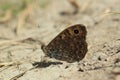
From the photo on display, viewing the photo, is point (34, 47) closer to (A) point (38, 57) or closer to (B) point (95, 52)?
(A) point (38, 57)

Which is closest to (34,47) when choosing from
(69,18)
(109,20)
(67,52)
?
(67,52)

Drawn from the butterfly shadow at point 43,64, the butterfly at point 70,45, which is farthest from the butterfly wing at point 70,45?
the butterfly shadow at point 43,64

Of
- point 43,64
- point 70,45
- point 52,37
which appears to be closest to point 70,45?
point 70,45

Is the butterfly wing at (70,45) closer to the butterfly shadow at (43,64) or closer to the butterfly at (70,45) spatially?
the butterfly at (70,45)

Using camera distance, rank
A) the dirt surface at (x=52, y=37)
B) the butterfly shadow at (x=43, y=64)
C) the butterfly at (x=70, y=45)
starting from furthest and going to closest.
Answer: the butterfly shadow at (x=43, y=64) → the butterfly at (x=70, y=45) → the dirt surface at (x=52, y=37)

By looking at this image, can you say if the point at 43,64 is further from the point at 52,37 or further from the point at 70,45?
the point at 52,37

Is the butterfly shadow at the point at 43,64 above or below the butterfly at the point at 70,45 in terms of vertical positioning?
below

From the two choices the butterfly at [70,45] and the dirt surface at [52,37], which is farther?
the butterfly at [70,45]
